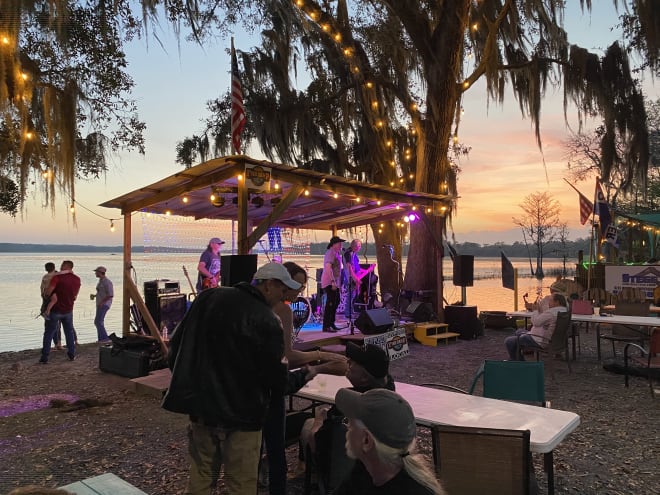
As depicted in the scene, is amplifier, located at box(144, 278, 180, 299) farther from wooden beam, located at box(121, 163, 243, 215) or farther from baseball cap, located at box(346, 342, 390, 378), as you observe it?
baseball cap, located at box(346, 342, 390, 378)

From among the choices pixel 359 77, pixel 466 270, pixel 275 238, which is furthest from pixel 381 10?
pixel 466 270

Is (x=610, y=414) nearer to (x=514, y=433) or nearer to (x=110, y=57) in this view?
(x=514, y=433)

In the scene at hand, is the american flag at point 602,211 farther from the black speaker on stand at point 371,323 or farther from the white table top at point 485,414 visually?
the white table top at point 485,414

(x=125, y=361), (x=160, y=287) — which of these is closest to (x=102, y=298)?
(x=160, y=287)

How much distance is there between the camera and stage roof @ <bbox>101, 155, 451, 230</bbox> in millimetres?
7199

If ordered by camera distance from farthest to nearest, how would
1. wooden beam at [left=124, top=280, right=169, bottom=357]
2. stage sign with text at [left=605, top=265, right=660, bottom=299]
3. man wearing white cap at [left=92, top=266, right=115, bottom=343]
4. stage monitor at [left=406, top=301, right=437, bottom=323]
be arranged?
stage sign with text at [left=605, top=265, right=660, bottom=299] → stage monitor at [left=406, top=301, right=437, bottom=323] → man wearing white cap at [left=92, top=266, right=115, bottom=343] → wooden beam at [left=124, top=280, right=169, bottom=357]

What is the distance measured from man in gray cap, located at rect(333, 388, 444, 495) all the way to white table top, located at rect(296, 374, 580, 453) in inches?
50.0

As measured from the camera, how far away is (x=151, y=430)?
16.4 feet

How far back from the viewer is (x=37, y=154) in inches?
352

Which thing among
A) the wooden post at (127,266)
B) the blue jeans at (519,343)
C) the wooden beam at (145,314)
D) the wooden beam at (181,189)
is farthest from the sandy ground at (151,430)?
the wooden beam at (181,189)

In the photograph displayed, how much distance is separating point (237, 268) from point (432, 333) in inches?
226

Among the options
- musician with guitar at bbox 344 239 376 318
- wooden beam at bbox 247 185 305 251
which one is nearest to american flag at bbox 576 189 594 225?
musician with guitar at bbox 344 239 376 318

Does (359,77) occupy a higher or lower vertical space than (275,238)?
higher

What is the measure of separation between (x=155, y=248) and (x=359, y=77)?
7.08 metres
